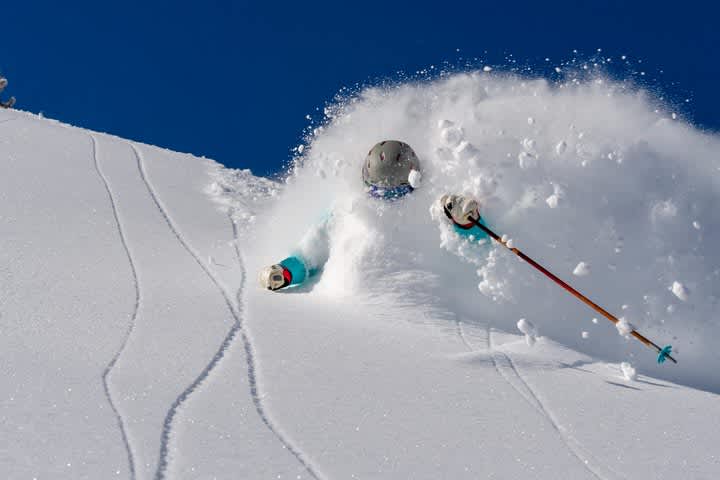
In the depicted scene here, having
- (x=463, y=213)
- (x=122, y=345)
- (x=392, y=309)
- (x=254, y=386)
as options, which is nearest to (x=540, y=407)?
(x=254, y=386)

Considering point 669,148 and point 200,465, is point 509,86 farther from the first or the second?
point 200,465

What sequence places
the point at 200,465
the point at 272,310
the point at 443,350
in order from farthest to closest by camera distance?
the point at 272,310 < the point at 443,350 < the point at 200,465

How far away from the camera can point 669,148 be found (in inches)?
262

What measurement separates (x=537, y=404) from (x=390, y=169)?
2433 mm

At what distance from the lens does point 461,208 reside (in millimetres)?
5504

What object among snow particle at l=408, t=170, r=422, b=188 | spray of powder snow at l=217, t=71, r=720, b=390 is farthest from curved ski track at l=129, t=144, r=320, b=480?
snow particle at l=408, t=170, r=422, b=188

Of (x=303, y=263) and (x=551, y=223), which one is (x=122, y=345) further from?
(x=551, y=223)

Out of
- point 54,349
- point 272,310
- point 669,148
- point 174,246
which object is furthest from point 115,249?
point 669,148

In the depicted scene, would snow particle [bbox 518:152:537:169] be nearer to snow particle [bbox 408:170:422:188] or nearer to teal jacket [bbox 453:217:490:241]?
teal jacket [bbox 453:217:490:241]

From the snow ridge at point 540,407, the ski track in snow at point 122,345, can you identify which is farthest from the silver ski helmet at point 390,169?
the ski track in snow at point 122,345

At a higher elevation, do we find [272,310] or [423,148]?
[423,148]

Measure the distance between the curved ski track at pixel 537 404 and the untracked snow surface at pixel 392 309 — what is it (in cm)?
1

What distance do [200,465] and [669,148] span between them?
5146 millimetres

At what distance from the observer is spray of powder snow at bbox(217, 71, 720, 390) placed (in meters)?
5.60
